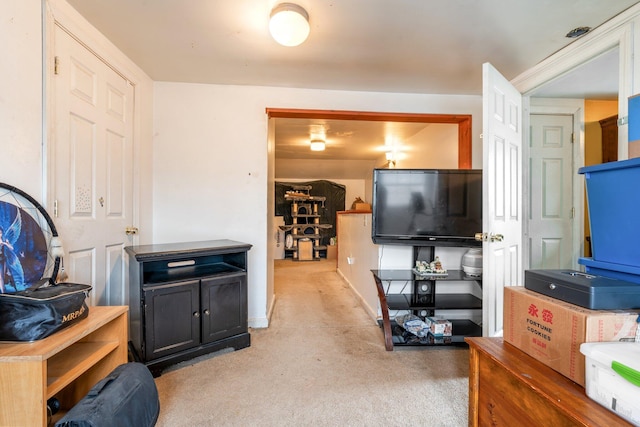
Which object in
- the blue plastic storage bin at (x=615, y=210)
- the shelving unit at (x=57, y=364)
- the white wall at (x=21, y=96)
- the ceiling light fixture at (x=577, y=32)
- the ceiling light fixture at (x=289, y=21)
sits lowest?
the shelving unit at (x=57, y=364)

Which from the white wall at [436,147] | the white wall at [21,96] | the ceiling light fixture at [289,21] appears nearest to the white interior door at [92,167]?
the white wall at [21,96]

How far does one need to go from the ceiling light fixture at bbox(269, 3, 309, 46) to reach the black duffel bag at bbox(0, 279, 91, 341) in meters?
1.64

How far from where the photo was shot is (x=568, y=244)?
2.74 m

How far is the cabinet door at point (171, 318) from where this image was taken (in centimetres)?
178

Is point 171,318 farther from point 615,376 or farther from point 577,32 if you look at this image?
point 577,32

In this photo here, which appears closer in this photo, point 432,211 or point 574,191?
point 432,211

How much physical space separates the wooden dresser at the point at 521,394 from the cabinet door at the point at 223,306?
158cm

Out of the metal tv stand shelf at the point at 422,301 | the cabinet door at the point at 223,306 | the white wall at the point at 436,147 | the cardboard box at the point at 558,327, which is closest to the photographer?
the cardboard box at the point at 558,327

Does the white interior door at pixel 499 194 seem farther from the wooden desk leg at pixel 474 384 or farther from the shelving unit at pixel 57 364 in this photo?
the shelving unit at pixel 57 364

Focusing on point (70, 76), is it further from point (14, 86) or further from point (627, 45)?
point (627, 45)

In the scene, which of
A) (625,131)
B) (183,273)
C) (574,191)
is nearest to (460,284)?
(574,191)

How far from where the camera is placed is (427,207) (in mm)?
2311

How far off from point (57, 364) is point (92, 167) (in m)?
1.20

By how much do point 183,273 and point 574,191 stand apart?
11.7 feet
